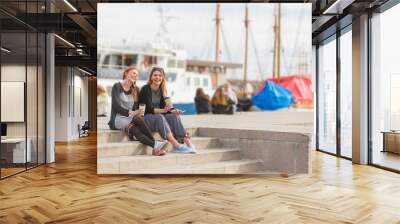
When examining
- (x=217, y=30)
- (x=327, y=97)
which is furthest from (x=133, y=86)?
(x=327, y=97)

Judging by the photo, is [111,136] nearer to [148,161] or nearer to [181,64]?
[148,161]

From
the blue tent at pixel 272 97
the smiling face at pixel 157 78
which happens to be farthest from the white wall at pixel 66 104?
Result: the blue tent at pixel 272 97

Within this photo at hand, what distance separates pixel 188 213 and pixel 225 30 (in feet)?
10.3

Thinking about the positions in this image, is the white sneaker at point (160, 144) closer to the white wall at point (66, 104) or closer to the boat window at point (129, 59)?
the boat window at point (129, 59)

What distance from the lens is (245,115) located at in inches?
243

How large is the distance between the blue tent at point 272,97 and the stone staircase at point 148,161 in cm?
83

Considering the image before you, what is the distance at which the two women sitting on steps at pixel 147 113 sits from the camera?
6039 mm

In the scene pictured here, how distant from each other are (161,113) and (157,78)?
54cm

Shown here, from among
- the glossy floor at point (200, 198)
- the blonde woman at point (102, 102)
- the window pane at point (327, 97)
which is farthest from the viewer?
the window pane at point (327, 97)

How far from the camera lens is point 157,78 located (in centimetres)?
609

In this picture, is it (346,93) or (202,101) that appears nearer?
(202,101)

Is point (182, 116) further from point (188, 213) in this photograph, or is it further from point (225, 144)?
point (188, 213)

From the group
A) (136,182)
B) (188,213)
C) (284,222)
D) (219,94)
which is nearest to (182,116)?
(219,94)

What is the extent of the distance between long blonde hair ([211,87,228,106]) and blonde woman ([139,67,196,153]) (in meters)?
0.57
